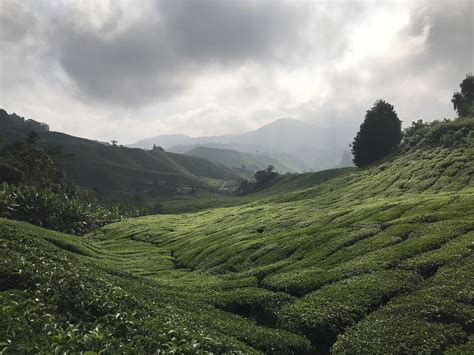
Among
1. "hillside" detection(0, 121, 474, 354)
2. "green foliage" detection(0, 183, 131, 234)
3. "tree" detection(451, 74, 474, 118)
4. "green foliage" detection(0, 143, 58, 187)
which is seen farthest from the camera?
"tree" detection(451, 74, 474, 118)

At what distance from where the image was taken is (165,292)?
30.2 metres

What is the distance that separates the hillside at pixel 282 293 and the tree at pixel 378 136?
83149mm

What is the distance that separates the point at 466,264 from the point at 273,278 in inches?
609

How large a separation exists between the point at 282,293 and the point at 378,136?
11318 centimetres

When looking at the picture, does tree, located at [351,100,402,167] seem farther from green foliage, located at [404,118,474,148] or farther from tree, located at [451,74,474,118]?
tree, located at [451,74,474,118]

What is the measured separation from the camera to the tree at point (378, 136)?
5017 inches

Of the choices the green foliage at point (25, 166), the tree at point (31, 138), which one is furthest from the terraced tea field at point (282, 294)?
the tree at point (31, 138)

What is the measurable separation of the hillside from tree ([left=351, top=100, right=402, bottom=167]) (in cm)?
8315

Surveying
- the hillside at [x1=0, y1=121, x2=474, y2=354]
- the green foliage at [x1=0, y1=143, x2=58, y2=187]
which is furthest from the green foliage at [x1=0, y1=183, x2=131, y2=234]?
the hillside at [x1=0, y1=121, x2=474, y2=354]

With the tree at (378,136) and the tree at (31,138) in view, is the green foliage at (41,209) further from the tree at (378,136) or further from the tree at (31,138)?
the tree at (378,136)

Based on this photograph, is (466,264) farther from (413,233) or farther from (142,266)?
(142,266)

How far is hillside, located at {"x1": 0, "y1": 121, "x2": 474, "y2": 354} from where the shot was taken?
1761 cm

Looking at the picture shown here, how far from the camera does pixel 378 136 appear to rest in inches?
5037

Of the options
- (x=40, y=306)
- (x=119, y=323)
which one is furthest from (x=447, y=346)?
(x=40, y=306)
